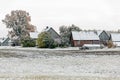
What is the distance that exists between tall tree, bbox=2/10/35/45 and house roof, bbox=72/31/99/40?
1825 centimetres

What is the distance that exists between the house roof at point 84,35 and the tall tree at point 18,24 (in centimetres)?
1825

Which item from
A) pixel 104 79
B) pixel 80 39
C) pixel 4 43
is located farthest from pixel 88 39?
pixel 104 79

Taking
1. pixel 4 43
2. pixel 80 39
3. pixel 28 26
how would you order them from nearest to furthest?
pixel 80 39 → pixel 28 26 → pixel 4 43

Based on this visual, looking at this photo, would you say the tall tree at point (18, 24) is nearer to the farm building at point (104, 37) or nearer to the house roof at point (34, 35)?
the house roof at point (34, 35)

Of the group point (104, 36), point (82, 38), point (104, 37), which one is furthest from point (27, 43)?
point (104, 36)

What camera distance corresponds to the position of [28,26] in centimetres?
12762

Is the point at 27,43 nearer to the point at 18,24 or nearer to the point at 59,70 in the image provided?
the point at 18,24

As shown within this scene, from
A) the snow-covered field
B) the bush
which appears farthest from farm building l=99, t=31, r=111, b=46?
the snow-covered field

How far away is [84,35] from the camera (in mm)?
120750

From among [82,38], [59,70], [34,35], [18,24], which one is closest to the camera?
[59,70]

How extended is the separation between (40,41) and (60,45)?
775cm

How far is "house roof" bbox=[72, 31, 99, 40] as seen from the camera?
11838 cm

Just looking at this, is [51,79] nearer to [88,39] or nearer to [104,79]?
[104,79]

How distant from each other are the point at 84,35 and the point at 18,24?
2587 cm
